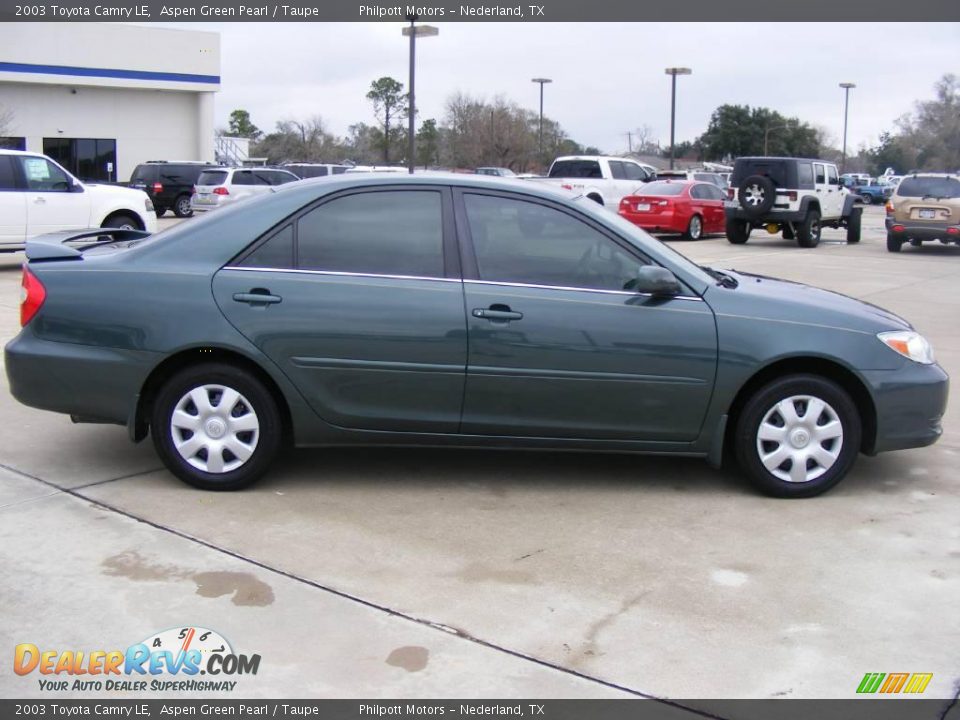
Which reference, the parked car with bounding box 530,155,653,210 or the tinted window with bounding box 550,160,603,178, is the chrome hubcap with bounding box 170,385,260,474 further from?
the tinted window with bounding box 550,160,603,178

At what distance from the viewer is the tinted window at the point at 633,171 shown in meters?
27.3

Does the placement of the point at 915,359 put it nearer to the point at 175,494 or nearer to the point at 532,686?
the point at 532,686

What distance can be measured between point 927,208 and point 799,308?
60.5ft

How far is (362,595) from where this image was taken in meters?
4.04

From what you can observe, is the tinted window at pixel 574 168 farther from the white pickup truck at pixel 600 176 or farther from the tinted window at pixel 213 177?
the tinted window at pixel 213 177

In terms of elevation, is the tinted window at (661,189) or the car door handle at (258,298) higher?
the tinted window at (661,189)

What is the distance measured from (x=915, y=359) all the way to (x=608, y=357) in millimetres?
1639

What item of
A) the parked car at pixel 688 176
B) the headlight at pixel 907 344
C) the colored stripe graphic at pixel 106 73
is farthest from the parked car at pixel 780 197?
the colored stripe graphic at pixel 106 73

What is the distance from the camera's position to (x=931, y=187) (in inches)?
858

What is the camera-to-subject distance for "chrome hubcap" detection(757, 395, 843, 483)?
5.23m

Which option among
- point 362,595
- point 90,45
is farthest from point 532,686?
point 90,45

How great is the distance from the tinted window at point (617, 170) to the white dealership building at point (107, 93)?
72.0 ft

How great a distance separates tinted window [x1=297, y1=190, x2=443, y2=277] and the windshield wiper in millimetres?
1508

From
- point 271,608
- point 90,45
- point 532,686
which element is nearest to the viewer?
point 532,686
